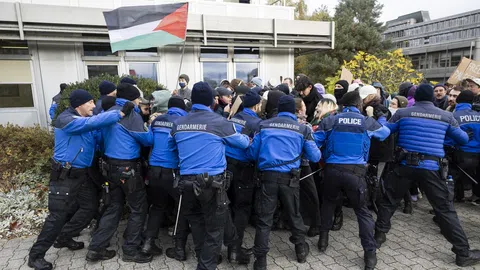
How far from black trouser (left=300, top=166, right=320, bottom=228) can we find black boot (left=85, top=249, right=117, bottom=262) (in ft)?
8.77

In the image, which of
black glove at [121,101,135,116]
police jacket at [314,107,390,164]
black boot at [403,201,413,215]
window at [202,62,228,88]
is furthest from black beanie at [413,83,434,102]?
window at [202,62,228,88]

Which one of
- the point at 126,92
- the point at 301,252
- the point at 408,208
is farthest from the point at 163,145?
the point at 408,208

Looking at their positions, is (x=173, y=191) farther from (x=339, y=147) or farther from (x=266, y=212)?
(x=339, y=147)

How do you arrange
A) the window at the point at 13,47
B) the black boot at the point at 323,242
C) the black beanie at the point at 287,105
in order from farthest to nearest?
the window at the point at 13,47
the black boot at the point at 323,242
the black beanie at the point at 287,105

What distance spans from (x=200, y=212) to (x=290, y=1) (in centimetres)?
2874

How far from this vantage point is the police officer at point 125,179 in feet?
12.0

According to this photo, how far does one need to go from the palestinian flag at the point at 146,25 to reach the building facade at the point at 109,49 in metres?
5.25

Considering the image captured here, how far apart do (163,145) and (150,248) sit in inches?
53.6

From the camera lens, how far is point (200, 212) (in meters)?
3.47

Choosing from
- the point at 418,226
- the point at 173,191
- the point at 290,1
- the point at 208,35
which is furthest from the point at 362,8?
the point at 173,191

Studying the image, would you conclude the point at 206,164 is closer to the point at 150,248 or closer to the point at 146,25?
the point at 150,248

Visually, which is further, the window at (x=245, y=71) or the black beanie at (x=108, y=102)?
the window at (x=245, y=71)

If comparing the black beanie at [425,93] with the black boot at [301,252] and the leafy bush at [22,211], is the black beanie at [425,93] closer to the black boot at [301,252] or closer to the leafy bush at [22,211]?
the black boot at [301,252]

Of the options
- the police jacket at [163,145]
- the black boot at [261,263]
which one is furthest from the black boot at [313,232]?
the police jacket at [163,145]
